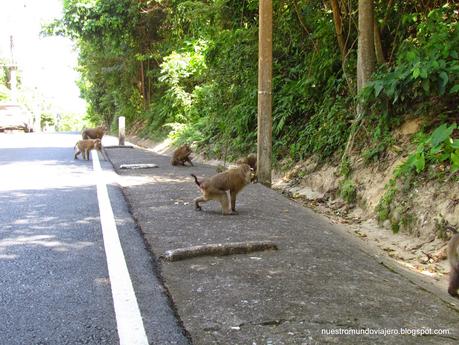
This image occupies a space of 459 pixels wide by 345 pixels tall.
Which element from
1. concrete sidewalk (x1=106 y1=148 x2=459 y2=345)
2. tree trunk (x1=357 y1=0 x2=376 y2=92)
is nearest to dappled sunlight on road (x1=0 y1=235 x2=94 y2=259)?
concrete sidewalk (x1=106 y1=148 x2=459 y2=345)

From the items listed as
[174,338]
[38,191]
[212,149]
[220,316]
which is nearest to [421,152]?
[220,316]

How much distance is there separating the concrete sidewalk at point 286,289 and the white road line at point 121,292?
0.33m

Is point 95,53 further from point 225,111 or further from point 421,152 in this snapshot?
point 421,152

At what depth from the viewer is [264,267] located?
5008mm

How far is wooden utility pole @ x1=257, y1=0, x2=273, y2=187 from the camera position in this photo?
1023 centimetres

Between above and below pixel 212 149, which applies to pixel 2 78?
above

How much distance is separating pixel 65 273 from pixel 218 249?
1.53m

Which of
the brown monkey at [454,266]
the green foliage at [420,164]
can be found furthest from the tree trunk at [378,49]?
the brown monkey at [454,266]

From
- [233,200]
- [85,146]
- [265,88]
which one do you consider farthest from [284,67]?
[233,200]

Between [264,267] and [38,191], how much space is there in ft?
17.8

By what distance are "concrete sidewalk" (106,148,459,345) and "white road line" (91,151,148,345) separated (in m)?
0.33

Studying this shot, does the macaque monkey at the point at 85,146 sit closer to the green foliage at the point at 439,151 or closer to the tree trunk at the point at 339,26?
the tree trunk at the point at 339,26

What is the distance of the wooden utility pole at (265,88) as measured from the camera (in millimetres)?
10227

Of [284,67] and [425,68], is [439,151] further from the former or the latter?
[284,67]
